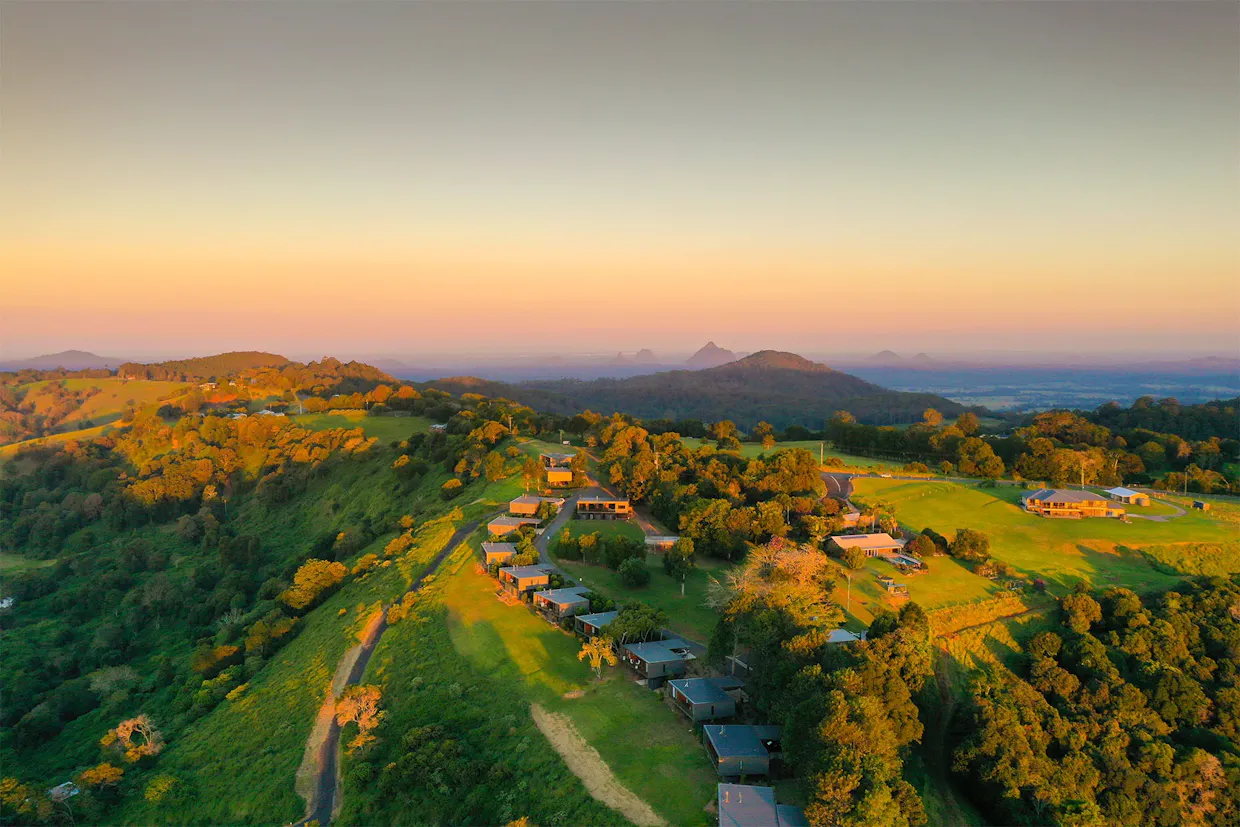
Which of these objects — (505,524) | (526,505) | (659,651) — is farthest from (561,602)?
(526,505)

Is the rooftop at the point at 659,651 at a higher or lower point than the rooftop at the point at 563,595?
lower

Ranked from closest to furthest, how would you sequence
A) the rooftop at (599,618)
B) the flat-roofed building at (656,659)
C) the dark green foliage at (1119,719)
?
the dark green foliage at (1119,719)
the flat-roofed building at (656,659)
the rooftop at (599,618)

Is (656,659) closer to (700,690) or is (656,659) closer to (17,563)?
(700,690)

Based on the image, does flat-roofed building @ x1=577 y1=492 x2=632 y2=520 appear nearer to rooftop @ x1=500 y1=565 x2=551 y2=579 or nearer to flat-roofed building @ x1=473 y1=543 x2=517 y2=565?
flat-roofed building @ x1=473 y1=543 x2=517 y2=565

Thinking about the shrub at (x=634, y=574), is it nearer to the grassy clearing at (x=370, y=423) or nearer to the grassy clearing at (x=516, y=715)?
the grassy clearing at (x=516, y=715)

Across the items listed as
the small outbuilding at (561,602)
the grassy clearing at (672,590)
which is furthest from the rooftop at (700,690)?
the small outbuilding at (561,602)
